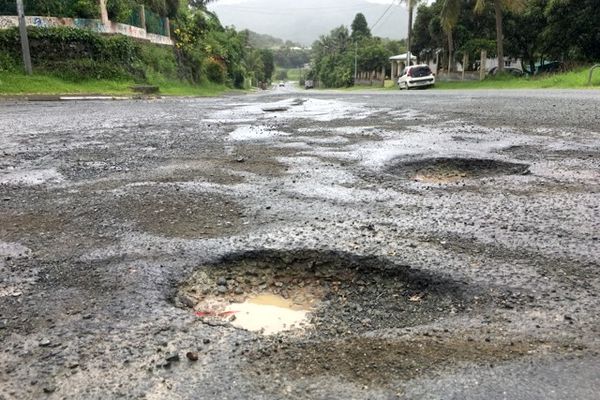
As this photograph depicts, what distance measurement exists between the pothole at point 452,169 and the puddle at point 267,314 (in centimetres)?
234

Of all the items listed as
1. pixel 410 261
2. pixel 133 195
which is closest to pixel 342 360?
pixel 410 261

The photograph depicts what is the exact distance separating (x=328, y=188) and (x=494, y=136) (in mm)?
3083

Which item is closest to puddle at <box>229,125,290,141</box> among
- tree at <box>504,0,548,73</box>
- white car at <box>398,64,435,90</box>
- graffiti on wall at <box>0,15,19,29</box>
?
graffiti on wall at <box>0,15,19,29</box>

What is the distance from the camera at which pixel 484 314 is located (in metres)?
1.96

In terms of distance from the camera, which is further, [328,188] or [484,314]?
[328,188]

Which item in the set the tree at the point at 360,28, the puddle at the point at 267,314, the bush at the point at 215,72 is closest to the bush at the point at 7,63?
the bush at the point at 215,72

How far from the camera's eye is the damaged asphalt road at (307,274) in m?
1.58

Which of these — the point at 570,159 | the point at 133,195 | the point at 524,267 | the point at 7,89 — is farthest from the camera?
the point at 7,89

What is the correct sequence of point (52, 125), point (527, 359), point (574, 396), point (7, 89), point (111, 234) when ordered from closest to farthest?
point (574, 396) < point (527, 359) < point (111, 234) < point (52, 125) < point (7, 89)

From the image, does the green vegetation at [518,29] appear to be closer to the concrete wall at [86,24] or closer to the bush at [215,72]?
the bush at [215,72]

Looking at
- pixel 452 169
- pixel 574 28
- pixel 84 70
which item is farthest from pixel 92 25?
pixel 574 28

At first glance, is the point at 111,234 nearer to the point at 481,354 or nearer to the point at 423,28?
the point at 481,354

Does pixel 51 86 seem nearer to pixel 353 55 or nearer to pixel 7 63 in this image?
pixel 7 63

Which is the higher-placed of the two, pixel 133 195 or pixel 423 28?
pixel 423 28
